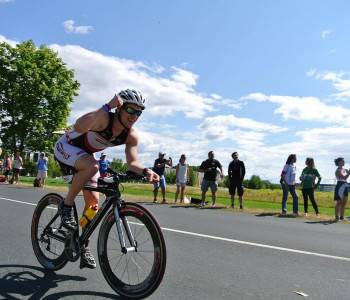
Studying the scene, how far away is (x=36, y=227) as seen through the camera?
18.7 feet

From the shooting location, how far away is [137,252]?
4293 mm

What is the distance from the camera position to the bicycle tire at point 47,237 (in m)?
5.16

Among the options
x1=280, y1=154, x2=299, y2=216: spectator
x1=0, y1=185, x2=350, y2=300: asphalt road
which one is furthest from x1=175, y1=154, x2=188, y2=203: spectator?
x1=0, y1=185, x2=350, y2=300: asphalt road

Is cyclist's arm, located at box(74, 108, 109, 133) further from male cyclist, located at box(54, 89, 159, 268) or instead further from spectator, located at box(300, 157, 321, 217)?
spectator, located at box(300, 157, 321, 217)

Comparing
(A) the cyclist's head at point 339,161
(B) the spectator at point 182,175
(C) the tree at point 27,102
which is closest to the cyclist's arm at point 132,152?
(A) the cyclist's head at point 339,161

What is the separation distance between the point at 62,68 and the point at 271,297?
4754cm

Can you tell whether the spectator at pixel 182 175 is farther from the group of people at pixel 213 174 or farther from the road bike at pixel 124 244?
the road bike at pixel 124 244

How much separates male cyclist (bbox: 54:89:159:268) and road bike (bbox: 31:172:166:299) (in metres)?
0.15

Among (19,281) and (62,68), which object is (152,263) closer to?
(19,281)

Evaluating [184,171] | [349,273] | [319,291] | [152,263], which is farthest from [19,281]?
[184,171]

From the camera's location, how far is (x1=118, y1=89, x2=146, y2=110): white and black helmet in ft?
14.6

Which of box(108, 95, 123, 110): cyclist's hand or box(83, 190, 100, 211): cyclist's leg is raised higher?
box(108, 95, 123, 110): cyclist's hand

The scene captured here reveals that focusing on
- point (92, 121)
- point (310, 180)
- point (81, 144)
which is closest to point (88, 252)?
point (81, 144)

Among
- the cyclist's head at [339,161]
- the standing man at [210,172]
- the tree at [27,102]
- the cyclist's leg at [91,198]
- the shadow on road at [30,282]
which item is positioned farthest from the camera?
the tree at [27,102]
